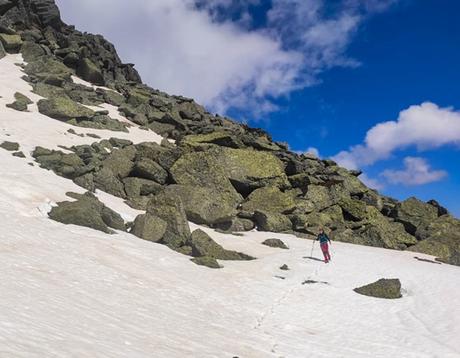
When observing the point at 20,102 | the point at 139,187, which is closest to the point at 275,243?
the point at 139,187

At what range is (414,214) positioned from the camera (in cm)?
4772

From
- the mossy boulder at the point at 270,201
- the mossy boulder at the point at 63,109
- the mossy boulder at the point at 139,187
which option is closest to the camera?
the mossy boulder at the point at 139,187

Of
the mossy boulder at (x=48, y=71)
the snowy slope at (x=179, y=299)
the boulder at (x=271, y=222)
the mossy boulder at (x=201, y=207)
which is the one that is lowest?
the snowy slope at (x=179, y=299)

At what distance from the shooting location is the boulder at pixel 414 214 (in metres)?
46.8

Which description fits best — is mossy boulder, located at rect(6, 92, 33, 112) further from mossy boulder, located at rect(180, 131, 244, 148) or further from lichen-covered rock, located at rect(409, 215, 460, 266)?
lichen-covered rock, located at rect(409, 215, 460, 266)

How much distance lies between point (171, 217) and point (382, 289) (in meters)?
13.2

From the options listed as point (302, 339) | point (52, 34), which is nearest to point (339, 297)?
point (302, 339)

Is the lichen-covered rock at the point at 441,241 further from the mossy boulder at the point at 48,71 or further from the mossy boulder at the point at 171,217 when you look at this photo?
the mossy boulder at the point at 48,71

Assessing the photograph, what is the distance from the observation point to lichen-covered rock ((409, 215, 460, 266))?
130 feet

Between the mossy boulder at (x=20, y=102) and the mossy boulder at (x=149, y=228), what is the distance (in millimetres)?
26044

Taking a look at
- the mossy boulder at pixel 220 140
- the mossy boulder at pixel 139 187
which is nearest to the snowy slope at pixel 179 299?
the mossy boulder at pixel 139 187

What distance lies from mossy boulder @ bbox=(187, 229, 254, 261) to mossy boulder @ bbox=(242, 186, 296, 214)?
13177 mm

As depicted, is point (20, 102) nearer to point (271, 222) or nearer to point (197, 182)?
point (197, 182)

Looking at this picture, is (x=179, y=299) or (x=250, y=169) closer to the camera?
(x=179, y=299)
